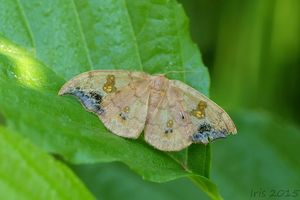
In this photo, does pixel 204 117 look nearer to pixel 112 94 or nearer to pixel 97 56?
pixel 112 94

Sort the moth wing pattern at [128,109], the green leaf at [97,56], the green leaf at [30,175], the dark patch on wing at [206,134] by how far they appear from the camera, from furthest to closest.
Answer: the dark patch on wing at [206,134]
the moth wing pattern at [128,109]
the green leaf at [97,56]
the green leaf at [30,175]

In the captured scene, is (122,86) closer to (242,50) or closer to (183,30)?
(183,30)

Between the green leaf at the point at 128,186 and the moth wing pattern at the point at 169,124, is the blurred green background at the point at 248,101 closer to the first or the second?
the green leaf at the point at 128,186

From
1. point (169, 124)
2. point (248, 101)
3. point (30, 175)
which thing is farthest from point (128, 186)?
point (30, 175)

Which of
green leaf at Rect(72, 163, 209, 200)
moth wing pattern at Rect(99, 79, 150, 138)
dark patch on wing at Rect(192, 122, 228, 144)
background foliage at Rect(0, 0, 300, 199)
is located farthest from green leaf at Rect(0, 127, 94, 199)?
green leaf at Rect(72, 163, 209, 200)

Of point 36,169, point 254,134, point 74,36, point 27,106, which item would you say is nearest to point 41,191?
point 36,169

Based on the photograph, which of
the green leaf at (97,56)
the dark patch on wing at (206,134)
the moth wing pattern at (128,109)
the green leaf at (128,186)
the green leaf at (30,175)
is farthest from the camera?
the green leaf at (128,186)

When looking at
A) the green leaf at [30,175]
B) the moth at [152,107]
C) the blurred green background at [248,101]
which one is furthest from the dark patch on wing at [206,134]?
the blurred green background at [248,101]

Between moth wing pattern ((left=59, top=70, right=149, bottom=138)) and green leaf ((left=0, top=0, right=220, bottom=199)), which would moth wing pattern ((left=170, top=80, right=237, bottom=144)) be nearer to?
green leaf ((left=0, top=0, right=220, bottom=199))
